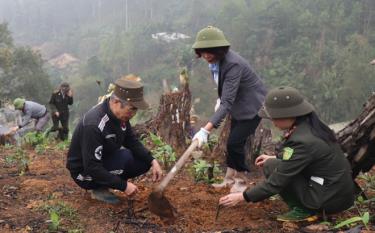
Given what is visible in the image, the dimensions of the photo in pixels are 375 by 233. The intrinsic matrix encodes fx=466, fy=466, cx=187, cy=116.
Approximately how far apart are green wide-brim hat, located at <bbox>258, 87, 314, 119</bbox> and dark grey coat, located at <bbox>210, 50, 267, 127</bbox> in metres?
0.74

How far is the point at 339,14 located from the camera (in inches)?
1874

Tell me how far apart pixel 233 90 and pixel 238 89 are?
0.25 meters

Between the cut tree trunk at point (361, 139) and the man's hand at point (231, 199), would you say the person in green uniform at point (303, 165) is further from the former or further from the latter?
the cut tree trunk at point (361, 139)

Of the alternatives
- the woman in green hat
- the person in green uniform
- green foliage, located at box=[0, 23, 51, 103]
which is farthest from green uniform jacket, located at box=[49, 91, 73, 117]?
green foliage, located at box=[0, 23, 51, 103]

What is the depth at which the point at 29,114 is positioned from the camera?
31.1ft

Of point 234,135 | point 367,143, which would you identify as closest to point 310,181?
point 367,143

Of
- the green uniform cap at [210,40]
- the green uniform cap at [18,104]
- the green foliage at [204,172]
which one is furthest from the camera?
the green uniform cap at [18,104]

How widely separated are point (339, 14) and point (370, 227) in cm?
4799

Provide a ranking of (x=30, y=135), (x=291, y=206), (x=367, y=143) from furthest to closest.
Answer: (x=30, y=135)
(x=367, y=143)
(x=291, y=206)

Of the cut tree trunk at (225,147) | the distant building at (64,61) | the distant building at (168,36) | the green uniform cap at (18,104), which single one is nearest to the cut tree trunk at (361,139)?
the cut tree trunk at (225,147)

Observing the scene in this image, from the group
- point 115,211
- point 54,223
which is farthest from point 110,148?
point 54,223

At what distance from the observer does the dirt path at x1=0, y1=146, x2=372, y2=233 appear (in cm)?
344

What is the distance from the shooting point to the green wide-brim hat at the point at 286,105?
315cm

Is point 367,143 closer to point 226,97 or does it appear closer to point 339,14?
point 226,97
